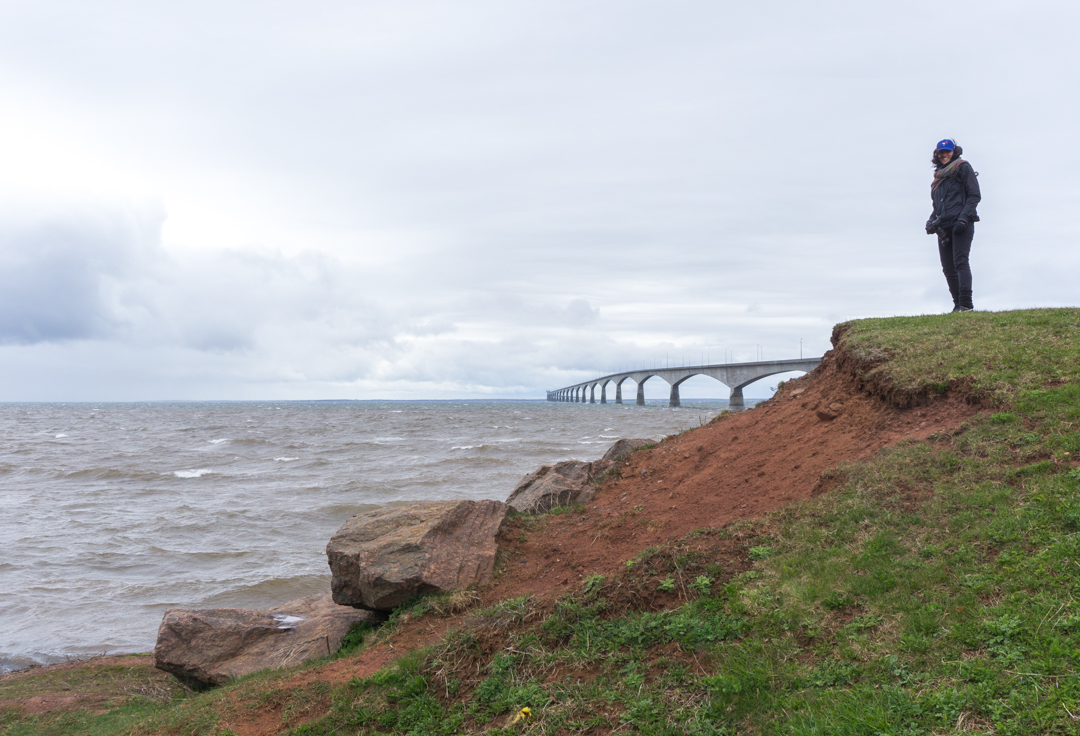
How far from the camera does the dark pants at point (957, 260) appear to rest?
10484 millimetres

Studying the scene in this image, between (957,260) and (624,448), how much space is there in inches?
250

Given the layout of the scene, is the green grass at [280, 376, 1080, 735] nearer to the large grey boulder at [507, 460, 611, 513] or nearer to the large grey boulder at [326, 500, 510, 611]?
the large grey boulder at [326, 500, 510, 611]

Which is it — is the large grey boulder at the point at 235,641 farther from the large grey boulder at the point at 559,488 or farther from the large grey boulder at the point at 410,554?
the large grey boulder at the point at 559,488

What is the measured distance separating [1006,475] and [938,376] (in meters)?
2.19

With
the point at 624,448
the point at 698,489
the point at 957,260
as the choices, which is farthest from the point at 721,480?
the point at 957,260

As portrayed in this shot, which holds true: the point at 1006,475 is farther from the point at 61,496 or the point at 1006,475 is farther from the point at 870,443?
the point at 61,496

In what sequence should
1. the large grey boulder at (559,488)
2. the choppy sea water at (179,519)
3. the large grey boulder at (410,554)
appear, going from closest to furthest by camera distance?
the large grey boulder at (410,554), the large grey boulder at (559,488), the choppy sea water at (179,519)

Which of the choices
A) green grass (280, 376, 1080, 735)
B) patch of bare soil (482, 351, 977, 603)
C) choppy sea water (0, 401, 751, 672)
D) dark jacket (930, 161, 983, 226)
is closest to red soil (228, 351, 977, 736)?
patch of bare soil (482, 351, 977, 603)

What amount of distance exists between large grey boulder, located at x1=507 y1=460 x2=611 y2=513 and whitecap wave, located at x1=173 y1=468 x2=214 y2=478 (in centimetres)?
1983

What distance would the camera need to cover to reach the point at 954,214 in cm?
1048

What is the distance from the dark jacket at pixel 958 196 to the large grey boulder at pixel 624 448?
6226mm

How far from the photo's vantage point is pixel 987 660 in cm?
373

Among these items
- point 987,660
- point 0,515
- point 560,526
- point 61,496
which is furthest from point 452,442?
point 987,660

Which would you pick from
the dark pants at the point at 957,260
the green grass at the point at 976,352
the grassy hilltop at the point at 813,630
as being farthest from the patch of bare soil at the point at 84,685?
the dark pants at the point at 957,260
